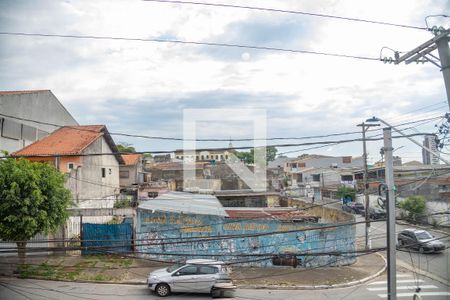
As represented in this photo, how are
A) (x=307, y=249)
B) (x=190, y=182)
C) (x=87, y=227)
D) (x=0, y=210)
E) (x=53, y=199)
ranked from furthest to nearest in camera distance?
(x=190, y=182)
(x=87, y=227)
(x=307, y=249)
(x=53, y=199)
(x=0, y=210)

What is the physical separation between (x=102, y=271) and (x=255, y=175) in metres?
30.3

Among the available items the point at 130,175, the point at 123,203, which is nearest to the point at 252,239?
the point at 123,203

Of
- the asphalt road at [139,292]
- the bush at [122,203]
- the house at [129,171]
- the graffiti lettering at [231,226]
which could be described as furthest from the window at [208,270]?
the house at [129,171]

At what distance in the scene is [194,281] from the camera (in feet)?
40.2

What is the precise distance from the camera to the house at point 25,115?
69.2ft

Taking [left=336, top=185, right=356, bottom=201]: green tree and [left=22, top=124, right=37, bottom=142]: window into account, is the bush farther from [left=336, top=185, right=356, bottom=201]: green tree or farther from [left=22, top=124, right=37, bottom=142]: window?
→ [left=336, top=185, right=356, bottom=201]: green tree

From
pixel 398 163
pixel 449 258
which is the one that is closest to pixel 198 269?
pixel 449 258

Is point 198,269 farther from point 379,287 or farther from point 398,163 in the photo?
point 398,163

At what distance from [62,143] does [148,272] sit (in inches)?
506

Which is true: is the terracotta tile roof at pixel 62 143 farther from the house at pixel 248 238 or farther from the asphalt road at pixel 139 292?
the asphalt road at pixel 139 292

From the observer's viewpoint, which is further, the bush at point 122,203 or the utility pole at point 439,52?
the bush at point 122,203

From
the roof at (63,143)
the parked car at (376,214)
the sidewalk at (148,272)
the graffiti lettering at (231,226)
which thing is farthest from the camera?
the parked car at (376,214)

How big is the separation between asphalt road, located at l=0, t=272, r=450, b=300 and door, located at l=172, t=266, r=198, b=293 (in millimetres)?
267

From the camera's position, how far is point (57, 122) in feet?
87.4
